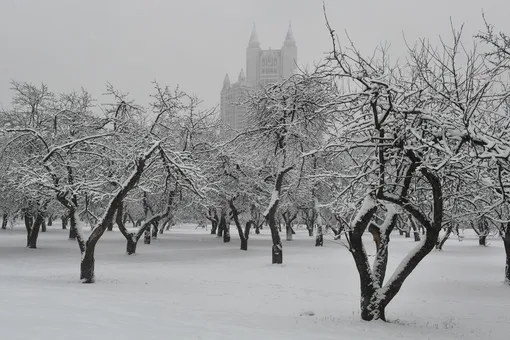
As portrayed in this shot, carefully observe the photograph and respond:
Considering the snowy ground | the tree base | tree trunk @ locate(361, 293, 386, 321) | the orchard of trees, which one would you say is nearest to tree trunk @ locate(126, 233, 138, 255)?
the orchard of trees

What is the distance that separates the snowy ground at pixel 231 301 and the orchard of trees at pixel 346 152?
1.60 m

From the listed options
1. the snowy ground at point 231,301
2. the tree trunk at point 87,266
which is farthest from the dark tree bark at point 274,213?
the tree trunk at point 87,266

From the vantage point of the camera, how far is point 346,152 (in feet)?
39.2

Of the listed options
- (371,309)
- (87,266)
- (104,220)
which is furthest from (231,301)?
(87,266)

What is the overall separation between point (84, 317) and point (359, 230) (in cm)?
→ 641

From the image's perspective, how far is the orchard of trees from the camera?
877 cm

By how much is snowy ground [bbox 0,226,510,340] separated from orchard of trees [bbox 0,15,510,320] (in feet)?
5.26

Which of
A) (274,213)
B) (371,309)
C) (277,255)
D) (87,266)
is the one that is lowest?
(371,309)

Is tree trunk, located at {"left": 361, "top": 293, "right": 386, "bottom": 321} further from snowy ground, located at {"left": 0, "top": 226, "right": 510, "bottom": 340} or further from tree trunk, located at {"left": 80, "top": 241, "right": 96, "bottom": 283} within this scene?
tree trunk, located at {"left": 80, "top": 241, "right": 96, "bottom": 283}

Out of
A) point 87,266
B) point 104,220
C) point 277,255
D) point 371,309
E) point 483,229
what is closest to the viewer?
point 371,309

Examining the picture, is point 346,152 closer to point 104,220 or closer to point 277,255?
point 104,220

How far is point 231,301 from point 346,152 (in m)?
5.66

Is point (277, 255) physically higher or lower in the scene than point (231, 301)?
higher

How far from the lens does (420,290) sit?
1777 centimetres
